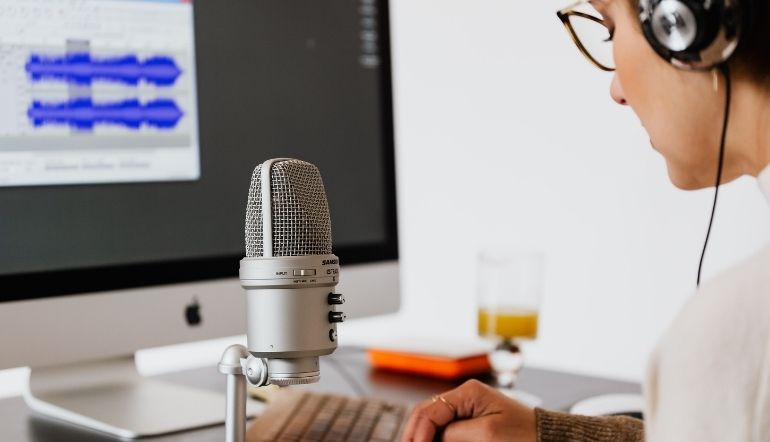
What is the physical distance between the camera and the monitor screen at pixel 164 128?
100 centimetres

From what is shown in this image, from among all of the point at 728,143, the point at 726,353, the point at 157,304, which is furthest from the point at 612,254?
the point at 726,353

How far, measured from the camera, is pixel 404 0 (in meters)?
2.42

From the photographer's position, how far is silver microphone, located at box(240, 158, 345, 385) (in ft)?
2.39

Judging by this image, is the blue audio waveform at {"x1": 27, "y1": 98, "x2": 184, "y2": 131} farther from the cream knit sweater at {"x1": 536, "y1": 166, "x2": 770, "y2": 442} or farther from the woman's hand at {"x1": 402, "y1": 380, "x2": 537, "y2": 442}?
the cream knit sweater at {"x1": 536, "y1": 166, "x2": 770, "y2": 442}

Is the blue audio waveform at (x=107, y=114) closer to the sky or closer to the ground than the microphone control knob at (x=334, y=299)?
closer to the sky

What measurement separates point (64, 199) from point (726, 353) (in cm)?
74

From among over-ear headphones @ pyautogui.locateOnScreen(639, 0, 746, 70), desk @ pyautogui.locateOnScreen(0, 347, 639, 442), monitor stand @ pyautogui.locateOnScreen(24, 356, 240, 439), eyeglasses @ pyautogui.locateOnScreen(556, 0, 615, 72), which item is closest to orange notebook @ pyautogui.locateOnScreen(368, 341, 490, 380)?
desk @ pyautogui.locateOnScreen(0, 347, 639, 442)

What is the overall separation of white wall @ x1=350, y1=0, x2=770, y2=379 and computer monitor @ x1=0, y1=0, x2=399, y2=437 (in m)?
0.95

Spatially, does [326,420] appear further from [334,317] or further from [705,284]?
[705,284]

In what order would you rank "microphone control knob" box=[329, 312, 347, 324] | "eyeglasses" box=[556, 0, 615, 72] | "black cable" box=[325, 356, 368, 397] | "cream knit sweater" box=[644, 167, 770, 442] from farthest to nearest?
"black cable" box=[325, 356, 368, 397] < "eyeglasses" box=[556, 0, 615, 72] < "microphone control knob" box=[329, 312, 347, 324] < "cream knit sweater" box=[644, 167, 770, 442]

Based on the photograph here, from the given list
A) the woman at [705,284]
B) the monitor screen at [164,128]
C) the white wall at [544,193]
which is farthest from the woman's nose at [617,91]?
the white wall at [544,193]

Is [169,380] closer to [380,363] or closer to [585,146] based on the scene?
[380,363]

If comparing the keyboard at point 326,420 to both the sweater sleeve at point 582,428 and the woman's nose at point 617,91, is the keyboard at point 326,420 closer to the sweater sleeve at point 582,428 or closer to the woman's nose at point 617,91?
the sweater sleeve at point 582,428

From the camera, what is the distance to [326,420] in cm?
101
